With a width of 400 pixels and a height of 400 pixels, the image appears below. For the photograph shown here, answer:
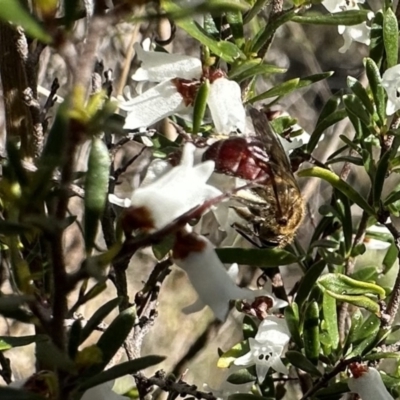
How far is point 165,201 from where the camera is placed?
0.48 meters

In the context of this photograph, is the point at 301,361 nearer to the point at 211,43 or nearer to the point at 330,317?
the point at 330,317

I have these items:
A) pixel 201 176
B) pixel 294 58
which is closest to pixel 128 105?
pixel 201 176

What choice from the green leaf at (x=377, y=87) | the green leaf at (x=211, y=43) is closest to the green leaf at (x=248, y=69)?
the green leaf at (x=211, y=43)

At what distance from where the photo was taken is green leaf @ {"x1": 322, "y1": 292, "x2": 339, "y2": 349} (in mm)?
906

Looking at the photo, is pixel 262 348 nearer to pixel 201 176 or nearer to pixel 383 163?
pixel 383 163

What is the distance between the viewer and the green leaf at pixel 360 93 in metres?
0.87

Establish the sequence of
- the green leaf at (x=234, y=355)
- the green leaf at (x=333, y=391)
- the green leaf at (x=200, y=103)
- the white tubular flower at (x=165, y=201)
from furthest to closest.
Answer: the green leaf at (x=234, y=355) → the green leaf at (x=333, y=391) → the green leaf at (x=200, y=103) → the white tubular flower at (x=165, y=201)

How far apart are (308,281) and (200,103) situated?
32cm

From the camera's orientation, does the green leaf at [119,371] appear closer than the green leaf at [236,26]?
Yes

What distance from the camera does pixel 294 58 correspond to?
2.32m

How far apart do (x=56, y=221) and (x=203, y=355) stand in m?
1.56

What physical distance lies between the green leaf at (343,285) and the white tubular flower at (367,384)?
9cm

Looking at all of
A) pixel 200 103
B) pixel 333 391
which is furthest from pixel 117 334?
pixel 333 391

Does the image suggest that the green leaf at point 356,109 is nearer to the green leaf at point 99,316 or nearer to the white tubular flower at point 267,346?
the white tubular flower at point 267,346
